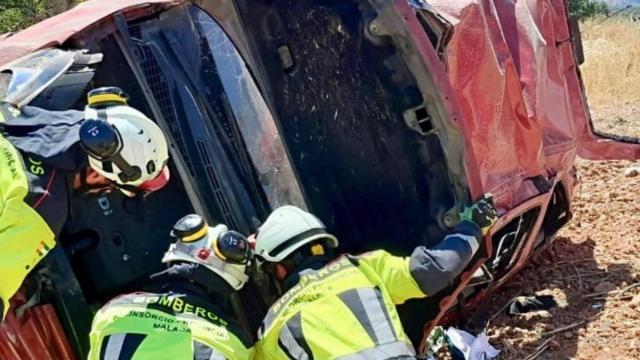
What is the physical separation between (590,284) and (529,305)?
0.44m

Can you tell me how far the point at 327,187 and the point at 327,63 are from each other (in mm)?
603

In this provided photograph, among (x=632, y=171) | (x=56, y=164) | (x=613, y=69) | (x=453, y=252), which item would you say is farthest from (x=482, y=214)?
(x=613, y=69)

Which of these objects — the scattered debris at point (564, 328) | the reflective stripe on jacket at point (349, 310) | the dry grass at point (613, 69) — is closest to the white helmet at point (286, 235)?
the reflective stripe on jacket at point (349, 310)

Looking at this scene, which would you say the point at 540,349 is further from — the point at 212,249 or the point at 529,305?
the point at 212,249

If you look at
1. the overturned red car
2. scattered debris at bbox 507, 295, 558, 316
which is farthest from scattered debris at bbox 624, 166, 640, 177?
scattered debris at bbox 507, 295, 558, 316

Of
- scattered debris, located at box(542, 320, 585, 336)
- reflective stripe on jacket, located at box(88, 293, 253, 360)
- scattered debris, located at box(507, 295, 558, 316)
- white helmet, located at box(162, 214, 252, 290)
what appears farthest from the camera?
scattered debris, located at box(507, 295, 558, 316)

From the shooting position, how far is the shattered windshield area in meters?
4.35

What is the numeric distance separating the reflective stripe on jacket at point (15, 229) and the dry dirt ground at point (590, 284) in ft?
7.23

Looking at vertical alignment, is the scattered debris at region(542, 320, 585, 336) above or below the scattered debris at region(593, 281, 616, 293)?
above

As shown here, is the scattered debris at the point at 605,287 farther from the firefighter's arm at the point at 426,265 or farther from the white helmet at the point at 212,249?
the white helmet at the point at 212,249

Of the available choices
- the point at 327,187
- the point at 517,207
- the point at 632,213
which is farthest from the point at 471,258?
the point at 632,213

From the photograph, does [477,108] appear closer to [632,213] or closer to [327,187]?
[327,187]

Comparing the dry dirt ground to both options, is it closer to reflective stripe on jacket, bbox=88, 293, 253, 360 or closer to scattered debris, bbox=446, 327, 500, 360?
scattered debris, bbox=446, 327, 500, 360

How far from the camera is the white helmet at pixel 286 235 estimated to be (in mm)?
3395
